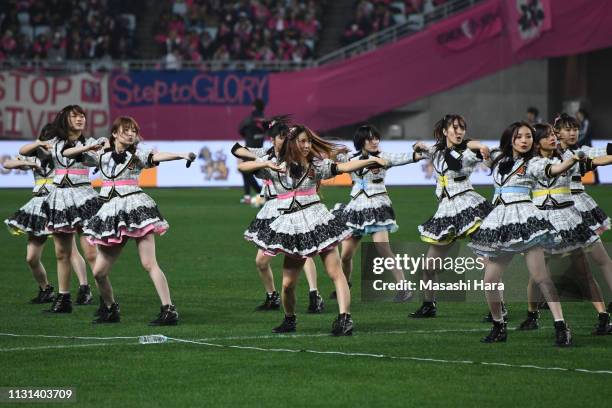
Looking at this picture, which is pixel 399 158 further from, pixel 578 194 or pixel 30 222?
pixel 30 222

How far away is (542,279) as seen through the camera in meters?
9.54

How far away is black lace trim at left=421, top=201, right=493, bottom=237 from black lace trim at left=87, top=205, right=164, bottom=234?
2.64 m

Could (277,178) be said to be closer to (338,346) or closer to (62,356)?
(338,346)

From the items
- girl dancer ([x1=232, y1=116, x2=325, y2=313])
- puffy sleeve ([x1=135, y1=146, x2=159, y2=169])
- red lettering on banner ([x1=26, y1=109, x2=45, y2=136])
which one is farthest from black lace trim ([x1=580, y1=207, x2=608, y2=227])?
red lettering on banner ([x1=26, y1=109, x2=45, y2=136])

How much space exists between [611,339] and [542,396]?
7.98 ft

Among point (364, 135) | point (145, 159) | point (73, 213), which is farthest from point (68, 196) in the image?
point (364, 135)

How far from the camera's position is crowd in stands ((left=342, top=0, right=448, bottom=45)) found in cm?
3725

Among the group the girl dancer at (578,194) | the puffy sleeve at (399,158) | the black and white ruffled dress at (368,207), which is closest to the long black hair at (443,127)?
the puffy sleeve at (399,158)

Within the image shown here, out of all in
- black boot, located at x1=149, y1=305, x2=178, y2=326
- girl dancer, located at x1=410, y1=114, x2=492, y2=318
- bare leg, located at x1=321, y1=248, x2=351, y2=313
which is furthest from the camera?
girl dancer, located at x1=410, y1=114, x2=492, y2=318

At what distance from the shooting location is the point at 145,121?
115ft

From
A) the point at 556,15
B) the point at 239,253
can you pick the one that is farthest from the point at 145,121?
the point at 239,253

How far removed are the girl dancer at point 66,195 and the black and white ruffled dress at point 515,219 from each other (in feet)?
13.7

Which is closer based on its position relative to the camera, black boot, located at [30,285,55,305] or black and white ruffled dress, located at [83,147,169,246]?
black and white ruffled dress, located at [83,147,169,246]

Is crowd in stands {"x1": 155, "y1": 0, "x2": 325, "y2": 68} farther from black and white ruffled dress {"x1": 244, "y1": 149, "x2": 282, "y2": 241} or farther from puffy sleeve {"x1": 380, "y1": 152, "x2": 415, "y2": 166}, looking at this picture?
puffy sleeve {"x1": 380, "y1": 152, "x2": 415, "y2": 166}
